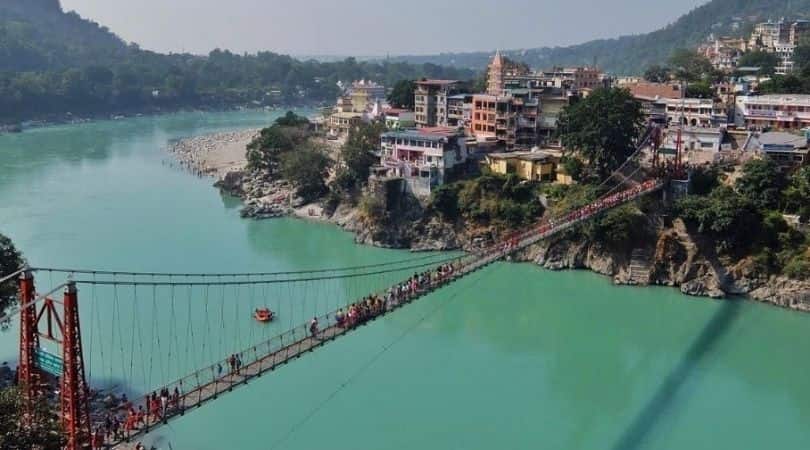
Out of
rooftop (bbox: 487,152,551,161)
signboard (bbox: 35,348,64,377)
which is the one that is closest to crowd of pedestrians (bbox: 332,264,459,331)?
signboard (bbox: 35,348,64,377)

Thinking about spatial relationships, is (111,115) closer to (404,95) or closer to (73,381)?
(404,95)

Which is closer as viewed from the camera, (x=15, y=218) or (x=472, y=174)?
(x=472, y=174)

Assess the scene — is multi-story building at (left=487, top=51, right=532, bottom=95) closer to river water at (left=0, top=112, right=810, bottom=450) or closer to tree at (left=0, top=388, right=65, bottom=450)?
river water at (left=0, top=112, right=810, bottom=450)

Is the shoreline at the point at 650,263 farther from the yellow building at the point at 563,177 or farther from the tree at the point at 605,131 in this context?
the tree at the point at 605,131

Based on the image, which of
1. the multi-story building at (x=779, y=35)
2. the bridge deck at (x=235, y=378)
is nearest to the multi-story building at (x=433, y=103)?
the bridge deck at (x=235, y=378)

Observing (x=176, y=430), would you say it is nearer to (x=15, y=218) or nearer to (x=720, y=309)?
(x=720, y=309)

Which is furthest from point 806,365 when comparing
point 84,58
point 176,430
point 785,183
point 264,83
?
point 84,58
